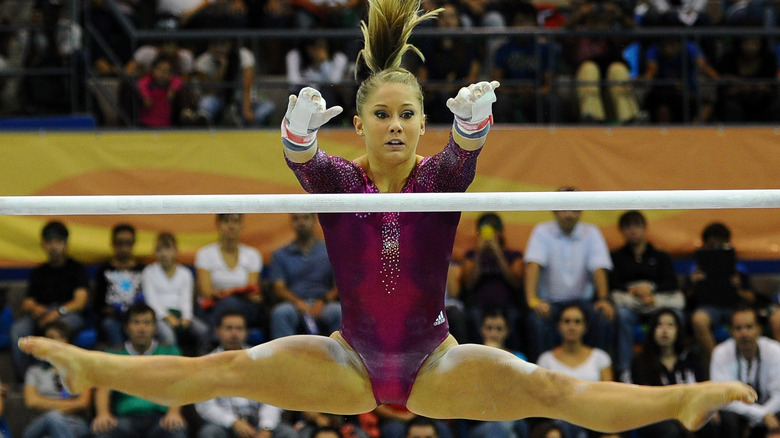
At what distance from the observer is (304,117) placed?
3.82 metres

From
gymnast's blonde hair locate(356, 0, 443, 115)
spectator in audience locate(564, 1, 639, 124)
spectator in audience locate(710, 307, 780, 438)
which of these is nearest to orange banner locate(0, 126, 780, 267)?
spectator in audience locate(564, 1, 639, 124)

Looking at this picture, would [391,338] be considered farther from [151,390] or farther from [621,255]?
[621,255]

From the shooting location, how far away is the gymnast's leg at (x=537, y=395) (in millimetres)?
3734

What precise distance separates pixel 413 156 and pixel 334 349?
2.81 feet

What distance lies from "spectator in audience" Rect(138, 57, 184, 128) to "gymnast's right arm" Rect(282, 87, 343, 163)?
5019 mm

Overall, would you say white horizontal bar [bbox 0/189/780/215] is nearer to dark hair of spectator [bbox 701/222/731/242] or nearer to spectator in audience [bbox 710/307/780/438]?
spectator in audience [bbox 710/307/780/438]

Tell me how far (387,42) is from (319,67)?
15.9ft

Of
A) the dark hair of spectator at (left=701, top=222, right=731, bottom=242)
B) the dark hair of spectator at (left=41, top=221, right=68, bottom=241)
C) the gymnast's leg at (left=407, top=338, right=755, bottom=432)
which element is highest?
the dark hair of spectator at (left=41, top=221, right=68, bottom=241)

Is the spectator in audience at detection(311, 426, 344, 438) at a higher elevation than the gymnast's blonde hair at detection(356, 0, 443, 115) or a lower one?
lower

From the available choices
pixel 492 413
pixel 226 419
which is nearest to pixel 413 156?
pixel 492 413

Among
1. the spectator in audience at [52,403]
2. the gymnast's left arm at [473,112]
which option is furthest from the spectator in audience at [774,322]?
the spectator in audience at [52,403]

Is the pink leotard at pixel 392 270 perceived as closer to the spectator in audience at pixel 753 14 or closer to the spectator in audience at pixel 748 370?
the spectator in audience at pixel 748 370

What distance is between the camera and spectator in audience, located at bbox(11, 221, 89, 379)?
7.29 metres

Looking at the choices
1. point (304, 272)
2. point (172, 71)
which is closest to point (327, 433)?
point (304, 272)
